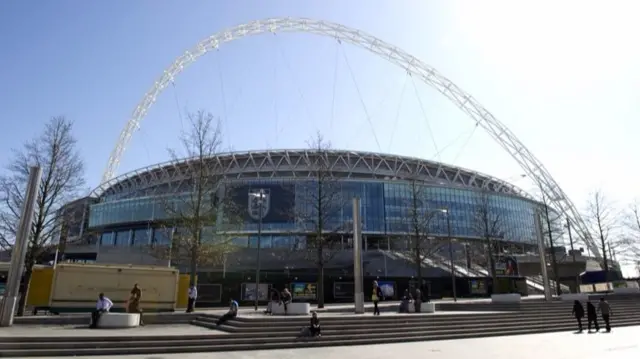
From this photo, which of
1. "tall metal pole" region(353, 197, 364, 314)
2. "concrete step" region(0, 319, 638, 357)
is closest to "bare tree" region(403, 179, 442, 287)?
"tall metal pole" region(353, 197, 364, 314)

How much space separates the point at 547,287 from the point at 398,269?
19465mm

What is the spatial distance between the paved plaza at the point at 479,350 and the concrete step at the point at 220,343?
0.67 meters

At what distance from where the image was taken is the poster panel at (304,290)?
34.7 m

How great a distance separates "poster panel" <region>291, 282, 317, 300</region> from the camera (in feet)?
114

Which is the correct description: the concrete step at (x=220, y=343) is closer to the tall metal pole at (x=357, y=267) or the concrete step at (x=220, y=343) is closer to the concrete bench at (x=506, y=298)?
the tall metal pole at (x=357, y=267)

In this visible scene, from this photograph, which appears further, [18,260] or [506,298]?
[506,298]

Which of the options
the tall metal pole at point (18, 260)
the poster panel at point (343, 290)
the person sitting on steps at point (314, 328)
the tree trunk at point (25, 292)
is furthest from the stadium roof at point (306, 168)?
the person sitting on steps at point (314, 328)

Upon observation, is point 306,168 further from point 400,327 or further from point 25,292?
point 400,327

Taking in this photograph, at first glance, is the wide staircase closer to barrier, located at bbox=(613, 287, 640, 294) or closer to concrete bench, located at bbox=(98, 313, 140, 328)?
concrete bench, located at bbox=(98, 313, 140, 328)

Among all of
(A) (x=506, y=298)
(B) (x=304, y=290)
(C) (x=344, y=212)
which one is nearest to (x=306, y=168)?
(C) (x=344, y=212)

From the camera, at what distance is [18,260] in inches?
660

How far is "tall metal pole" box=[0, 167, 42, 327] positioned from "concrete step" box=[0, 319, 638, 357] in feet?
18.2

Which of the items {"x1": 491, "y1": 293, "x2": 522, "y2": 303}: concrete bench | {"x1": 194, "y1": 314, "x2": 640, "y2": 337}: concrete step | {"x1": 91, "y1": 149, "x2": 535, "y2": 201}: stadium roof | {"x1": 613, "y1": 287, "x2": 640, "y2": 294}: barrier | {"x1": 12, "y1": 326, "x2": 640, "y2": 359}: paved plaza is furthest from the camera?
Answer: {"x1": 91, "y1": 149, "x2": 535, "y2": 201}: stadium roof

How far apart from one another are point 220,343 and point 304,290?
70.8 feet
